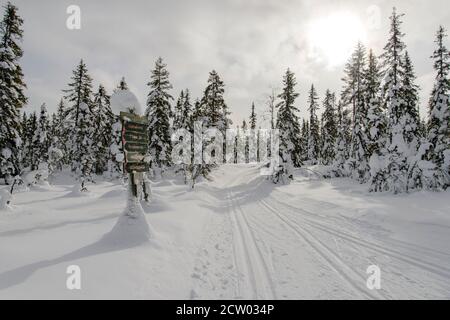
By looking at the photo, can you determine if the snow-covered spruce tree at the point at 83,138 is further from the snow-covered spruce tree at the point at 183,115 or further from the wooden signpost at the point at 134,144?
the wooden signpost at the point at 134,144

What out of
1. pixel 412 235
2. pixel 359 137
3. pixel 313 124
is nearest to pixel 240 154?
pixel 313 124

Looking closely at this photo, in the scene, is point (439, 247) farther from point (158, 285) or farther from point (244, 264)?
point (158, 285)

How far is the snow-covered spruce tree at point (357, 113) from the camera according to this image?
98.3ft

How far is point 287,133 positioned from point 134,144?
22.9 m

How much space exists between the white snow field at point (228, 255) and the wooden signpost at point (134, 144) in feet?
6.66

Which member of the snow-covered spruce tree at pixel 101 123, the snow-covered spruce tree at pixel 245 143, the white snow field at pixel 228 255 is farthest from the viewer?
the snow-covered spruce tree at pixel 245 143

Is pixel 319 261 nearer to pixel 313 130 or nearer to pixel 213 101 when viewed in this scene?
pixel 213 101

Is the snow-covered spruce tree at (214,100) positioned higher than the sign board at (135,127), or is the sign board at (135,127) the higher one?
the snow-covered spruce tree at (214,100)

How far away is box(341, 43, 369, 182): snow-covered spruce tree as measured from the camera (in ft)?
98.3

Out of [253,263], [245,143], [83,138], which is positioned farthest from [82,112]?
[245,143]

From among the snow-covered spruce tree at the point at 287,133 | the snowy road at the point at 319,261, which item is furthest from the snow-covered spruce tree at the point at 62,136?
the snowy road at the point at 319,261

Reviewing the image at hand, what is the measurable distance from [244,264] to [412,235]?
6259mm

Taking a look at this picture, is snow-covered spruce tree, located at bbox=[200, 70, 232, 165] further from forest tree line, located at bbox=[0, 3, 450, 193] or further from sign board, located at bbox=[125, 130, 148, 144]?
sign board, located at bbox=[125, 130, 148, 144]
